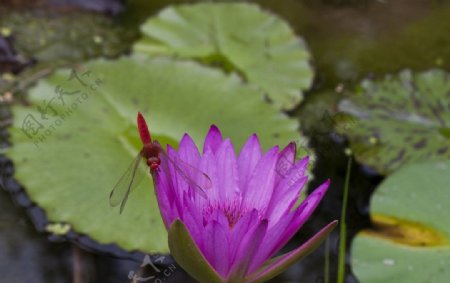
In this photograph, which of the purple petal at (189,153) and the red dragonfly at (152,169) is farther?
the purple petal at (189,153)

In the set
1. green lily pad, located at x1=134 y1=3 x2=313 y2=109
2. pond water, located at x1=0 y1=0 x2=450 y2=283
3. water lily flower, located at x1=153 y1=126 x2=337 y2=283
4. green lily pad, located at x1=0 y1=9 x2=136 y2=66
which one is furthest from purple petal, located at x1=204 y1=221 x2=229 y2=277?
green lily pad, located at x1=0 y1=9 x2=136 y2=66

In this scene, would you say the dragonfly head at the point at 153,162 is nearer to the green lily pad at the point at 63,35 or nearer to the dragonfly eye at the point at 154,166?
the dragonfly eye at the point at 154,166

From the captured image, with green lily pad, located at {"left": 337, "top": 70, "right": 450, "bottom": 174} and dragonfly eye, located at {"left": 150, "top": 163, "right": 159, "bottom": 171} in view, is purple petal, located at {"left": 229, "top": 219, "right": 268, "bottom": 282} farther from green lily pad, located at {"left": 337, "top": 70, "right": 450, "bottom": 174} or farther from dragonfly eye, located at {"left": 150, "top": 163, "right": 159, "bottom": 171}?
green lily pad, located at {"left": 337, "top": 70, "right": 450, "bottom": 174}

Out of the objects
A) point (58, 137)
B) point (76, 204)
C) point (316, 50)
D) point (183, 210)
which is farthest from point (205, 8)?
point (183, 210)

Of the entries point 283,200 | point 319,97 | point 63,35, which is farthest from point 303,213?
point 63,35

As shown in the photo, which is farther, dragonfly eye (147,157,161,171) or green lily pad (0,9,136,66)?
green lily pad (0,9,136,66)

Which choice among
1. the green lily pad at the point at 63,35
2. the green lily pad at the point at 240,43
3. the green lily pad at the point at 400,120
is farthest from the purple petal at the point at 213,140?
the green lily pad at the point at 63,35

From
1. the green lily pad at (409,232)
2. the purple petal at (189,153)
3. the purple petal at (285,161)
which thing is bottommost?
the green lily pad at (409,232)

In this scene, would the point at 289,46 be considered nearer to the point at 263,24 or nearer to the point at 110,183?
the point at 263,24
